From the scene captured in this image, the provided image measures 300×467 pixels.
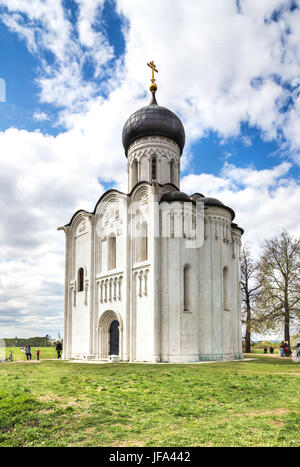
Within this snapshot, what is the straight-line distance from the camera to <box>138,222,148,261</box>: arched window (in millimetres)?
21445

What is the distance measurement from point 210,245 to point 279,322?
336 inches

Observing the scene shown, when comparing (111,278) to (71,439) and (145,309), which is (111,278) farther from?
(71,439)

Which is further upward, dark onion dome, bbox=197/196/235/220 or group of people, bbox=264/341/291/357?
dark onion dome, bbox=197/196/235/220

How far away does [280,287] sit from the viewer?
2689cm

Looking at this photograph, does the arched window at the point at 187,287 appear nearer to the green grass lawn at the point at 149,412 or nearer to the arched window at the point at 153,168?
the arched window at the point at 153,168

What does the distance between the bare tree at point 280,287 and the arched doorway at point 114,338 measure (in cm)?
987

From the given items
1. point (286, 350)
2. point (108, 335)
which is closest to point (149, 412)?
point (108, 335)

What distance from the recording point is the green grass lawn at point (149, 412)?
6016mm

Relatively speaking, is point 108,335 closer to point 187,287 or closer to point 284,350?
point 187,287

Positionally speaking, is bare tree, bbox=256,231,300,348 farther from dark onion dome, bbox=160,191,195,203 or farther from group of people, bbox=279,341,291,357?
dark onion dome, bbox=160,191,195,203

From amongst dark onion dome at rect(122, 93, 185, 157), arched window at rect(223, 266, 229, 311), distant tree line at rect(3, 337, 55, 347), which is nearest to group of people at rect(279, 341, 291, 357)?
arched window at rect(223, 266, 229, 311)

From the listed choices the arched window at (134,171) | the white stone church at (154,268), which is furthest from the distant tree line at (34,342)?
the arched window at (134,171)

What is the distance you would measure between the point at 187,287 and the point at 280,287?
9319 mm

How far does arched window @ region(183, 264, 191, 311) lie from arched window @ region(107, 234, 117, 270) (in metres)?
4.75
